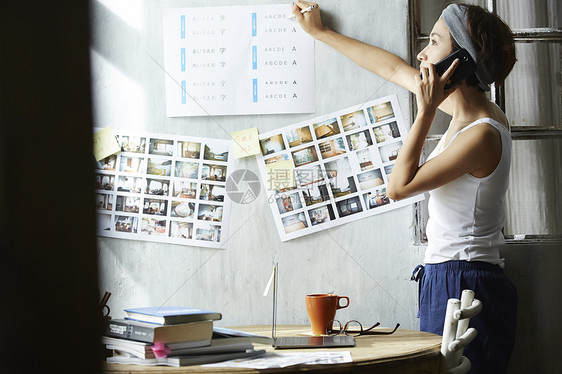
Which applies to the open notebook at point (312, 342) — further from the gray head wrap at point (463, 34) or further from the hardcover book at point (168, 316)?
the gray head wrap at point (463, 34)

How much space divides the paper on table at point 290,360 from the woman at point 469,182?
1.59 feet

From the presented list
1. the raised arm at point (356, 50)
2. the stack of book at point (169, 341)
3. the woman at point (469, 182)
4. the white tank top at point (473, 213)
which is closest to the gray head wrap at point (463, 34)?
the woman at point (469, 182)

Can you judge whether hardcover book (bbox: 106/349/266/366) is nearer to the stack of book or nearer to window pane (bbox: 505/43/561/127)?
the stack of book

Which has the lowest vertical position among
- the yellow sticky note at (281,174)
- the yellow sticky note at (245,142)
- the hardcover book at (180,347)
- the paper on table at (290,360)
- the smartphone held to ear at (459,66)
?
the paper on table at (290,360)

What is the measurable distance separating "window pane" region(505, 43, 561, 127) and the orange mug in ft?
2.88

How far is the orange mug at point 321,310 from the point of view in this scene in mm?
1455

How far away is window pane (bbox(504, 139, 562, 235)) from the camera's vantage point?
183cm

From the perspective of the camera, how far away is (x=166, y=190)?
6.17 feet

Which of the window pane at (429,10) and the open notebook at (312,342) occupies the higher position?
the window pane at (429,10)

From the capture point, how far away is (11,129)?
1.00ft

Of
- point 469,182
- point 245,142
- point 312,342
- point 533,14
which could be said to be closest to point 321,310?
point 312,342

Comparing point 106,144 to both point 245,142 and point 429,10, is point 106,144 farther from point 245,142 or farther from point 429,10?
point 429,10

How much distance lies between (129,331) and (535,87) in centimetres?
148

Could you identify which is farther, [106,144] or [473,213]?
[106,144]
